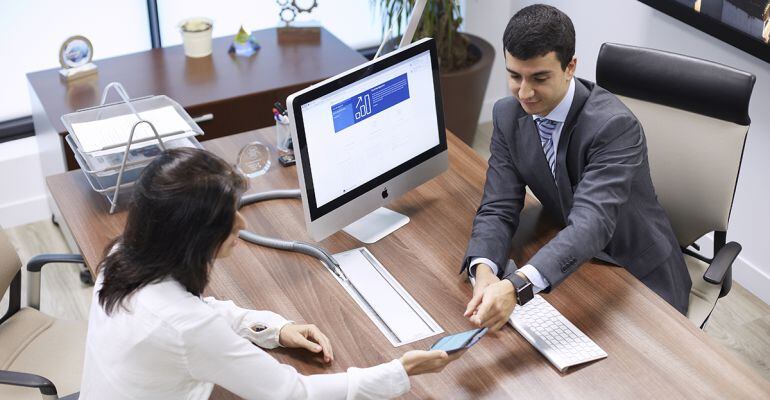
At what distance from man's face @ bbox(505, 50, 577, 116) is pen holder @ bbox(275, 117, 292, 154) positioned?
30.6 inches

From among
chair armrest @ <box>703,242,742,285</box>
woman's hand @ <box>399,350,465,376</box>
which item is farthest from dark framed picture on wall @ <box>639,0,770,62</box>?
woman's hand @ <box>399,350,465,376</box>

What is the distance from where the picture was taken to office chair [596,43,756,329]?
7.91 feet

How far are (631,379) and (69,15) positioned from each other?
3024 millimetres

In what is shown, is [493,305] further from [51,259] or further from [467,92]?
[467,92]

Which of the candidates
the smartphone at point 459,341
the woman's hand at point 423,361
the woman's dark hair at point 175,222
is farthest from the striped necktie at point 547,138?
the woman's dark hair at point 175,222

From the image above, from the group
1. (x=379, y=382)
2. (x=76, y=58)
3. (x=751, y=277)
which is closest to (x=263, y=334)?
(x=379, y=382)

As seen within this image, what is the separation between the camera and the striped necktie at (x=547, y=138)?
2.28 metres

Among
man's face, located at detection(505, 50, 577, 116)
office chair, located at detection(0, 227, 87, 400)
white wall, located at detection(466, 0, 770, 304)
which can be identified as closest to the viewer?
man's face, located at detection(505, 50, 577, 116)

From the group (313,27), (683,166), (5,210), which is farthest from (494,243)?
(5,210)

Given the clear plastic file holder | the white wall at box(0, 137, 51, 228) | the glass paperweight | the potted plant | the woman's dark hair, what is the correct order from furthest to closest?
the potted plant, the white wall at box(0, 137, 51, 228), the glass paperweight, the clear plastic file holder, the woman's dark hair

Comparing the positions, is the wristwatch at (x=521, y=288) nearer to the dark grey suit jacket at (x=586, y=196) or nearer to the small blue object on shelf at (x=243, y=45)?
the dark grey suit jacket at (x=586, y=196)

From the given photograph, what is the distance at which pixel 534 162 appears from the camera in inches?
90.2

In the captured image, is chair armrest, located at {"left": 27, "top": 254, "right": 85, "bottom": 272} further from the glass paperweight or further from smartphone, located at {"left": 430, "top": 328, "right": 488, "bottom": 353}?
smartphone, located at {"left": 430, "top": 328, "right": 488, "bottom": 353}

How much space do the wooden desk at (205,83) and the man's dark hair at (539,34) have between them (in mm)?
1417
